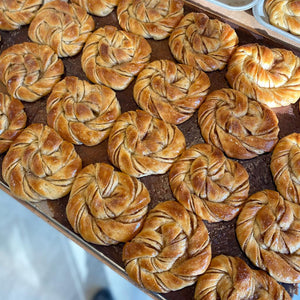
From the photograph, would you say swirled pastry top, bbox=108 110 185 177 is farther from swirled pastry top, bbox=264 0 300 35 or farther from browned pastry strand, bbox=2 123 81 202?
swirled pastry top, bbox=264 0 300 35

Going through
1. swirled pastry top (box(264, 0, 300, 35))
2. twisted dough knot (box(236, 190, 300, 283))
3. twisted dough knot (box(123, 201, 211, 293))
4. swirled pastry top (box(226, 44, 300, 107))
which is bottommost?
twisted dough knot (box(123, 201, 211, 293))

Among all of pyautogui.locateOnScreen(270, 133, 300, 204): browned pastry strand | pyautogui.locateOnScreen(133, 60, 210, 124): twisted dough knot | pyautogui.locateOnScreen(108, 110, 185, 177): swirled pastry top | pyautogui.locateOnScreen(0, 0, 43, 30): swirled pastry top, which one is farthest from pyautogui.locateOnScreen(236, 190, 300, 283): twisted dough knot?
pyautogui.locateOnScreen(0, 0, 43, 30): swirled pastry top

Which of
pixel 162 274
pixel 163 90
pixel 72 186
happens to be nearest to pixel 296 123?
pixel 163 90

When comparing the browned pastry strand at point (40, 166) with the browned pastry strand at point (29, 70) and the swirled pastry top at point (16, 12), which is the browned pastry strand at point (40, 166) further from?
the swirled pastry top at point (16, 12)

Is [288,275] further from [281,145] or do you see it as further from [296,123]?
[296,123]

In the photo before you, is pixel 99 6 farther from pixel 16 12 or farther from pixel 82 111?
pixel 82 111

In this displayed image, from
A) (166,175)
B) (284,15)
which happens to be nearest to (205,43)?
(284,15)

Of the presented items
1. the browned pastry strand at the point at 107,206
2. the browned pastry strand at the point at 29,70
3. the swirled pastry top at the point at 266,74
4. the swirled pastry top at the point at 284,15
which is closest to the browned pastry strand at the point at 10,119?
the browned pastry strand at the point at 29,70
